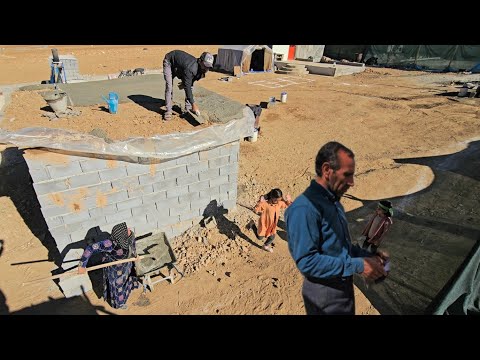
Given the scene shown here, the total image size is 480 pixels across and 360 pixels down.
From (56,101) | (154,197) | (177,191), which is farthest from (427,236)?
(56,101)

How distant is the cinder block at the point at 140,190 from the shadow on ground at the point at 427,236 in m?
4.10

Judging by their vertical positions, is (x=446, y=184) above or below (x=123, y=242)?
below

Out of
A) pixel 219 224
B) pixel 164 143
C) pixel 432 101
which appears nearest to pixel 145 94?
pixel 164 143

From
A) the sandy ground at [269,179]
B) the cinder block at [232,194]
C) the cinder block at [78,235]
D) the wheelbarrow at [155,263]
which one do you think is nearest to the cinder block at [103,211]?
the cinder block at [78,235]

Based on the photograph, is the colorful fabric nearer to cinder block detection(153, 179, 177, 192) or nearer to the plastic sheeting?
cinder block detection(153, 179, 177, 192)

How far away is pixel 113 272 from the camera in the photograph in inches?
171

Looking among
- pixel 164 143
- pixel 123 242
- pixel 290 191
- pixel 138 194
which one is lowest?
pixel 290 191

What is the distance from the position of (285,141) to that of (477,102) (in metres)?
12.5

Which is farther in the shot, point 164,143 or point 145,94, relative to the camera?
point 145,94

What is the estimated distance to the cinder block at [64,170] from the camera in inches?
167

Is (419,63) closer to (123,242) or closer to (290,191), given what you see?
(290,191)

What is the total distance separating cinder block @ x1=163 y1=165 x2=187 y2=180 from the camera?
5.23 metres

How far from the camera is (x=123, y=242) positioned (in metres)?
4.53

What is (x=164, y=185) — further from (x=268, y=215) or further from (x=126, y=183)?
(x=268, y=215)
